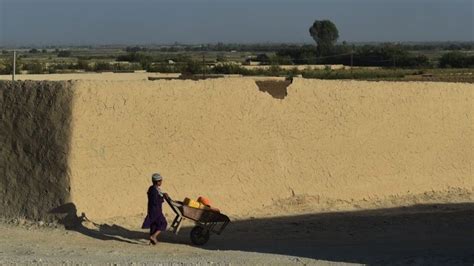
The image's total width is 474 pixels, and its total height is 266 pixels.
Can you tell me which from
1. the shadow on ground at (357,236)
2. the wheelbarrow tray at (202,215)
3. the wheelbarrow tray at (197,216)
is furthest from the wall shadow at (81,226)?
the wheelbarrow tray at (202,215)

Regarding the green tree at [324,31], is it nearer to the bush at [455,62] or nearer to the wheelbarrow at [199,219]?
the bush at [455,62]

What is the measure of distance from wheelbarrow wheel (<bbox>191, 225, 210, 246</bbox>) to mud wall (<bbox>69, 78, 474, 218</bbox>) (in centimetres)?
158

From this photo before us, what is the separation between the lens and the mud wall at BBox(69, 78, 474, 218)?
11414 millimetres

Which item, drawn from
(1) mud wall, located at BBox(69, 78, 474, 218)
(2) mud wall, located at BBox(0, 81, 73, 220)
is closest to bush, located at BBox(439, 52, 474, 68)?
(1) mud wall, located at BBox(69, 78, 474, 218)

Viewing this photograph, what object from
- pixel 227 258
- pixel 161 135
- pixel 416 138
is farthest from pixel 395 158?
pixel 227 258

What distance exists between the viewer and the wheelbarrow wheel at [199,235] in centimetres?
1034

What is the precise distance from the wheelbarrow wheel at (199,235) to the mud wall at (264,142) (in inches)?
62.3

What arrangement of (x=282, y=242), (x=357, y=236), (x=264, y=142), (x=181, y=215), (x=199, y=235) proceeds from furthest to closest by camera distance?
(x=264, y=142) < (x=357, y=236) < (x=282, y=242) < (x=199, y=235) < (x=181, y=215)

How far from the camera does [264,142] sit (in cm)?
1284

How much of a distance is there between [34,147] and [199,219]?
270cm

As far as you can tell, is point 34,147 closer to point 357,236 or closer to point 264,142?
point 264,142

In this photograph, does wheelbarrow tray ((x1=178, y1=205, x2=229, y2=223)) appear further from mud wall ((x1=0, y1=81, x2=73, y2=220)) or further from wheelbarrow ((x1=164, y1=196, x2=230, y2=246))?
mud wall ((x1=0, y1=81, x2=73, y2=220))

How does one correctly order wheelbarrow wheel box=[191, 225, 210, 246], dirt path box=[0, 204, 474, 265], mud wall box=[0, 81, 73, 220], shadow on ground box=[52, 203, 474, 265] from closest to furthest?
dirt path box=[0, 204, 474, 265]
shadow on ground box=[52, 203, 474, 265]
wheelbarrow wheel box=[191, 225, 210, 246]
mud wall box=[0, 81, 73, 220]

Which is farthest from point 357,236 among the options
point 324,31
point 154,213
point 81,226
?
point 324,31
